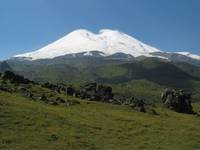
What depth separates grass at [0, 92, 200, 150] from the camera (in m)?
41.5

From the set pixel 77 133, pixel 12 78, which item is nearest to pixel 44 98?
pixel 12 78

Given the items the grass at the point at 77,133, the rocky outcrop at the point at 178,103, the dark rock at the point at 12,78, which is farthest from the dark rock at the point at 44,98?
the rocky outcrop at the point at 178,103

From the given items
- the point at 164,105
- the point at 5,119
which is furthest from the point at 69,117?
the point at 164,105

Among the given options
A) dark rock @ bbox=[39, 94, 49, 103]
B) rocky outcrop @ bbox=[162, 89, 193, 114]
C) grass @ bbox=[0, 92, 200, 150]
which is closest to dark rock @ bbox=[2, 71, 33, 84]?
dark rock @ bbox=[39, 94, 49, 103]

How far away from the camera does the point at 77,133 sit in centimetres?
4722

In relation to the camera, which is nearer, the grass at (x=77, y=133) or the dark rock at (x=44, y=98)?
the grass at (x=77, y=133)

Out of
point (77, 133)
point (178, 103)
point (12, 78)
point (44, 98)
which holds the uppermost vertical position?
point (12, 78)

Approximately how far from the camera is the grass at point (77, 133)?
136 feet

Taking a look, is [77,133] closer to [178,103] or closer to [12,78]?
[12,78]

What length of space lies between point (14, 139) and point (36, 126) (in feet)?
20.9

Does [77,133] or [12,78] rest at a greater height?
[12,78]

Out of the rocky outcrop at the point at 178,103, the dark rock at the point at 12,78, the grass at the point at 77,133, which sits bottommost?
the grass at the point at 77,133

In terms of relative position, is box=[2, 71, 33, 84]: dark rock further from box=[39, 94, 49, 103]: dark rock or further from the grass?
the grass

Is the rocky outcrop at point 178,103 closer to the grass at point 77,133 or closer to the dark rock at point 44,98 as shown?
the dark rock at point 44,98
